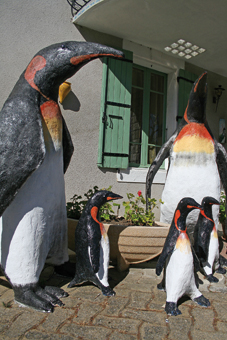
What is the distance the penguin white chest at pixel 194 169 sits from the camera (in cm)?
243

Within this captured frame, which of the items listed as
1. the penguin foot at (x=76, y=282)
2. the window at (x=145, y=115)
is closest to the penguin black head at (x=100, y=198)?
the penguin foot at (x=76, y=282)

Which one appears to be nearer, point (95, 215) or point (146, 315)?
point (146, 315)

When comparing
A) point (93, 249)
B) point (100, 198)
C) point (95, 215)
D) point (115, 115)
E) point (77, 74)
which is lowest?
point (93, 249)

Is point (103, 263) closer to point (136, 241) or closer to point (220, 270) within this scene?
point (136, 241)

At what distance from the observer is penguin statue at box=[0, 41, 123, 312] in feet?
5.32

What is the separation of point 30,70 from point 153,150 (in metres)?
3.83

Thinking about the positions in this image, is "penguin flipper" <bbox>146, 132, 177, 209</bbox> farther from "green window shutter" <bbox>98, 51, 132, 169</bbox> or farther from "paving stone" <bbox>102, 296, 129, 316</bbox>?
"green window shutter" <bbox>98, 51, 132, 169</bbox>

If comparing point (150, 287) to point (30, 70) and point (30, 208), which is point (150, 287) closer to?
point (30, 208)

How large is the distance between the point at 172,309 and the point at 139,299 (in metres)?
0.27

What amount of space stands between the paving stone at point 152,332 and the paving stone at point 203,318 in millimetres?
199

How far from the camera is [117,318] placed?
1.65m

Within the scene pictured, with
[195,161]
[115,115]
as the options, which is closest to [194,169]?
[195,161]

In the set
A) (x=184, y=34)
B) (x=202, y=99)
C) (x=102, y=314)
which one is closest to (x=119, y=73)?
(x=184, y=34)

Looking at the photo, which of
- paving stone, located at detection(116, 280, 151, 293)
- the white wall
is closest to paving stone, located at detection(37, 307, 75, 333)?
paving stone, located at detection(116, 280, 151, 293)
